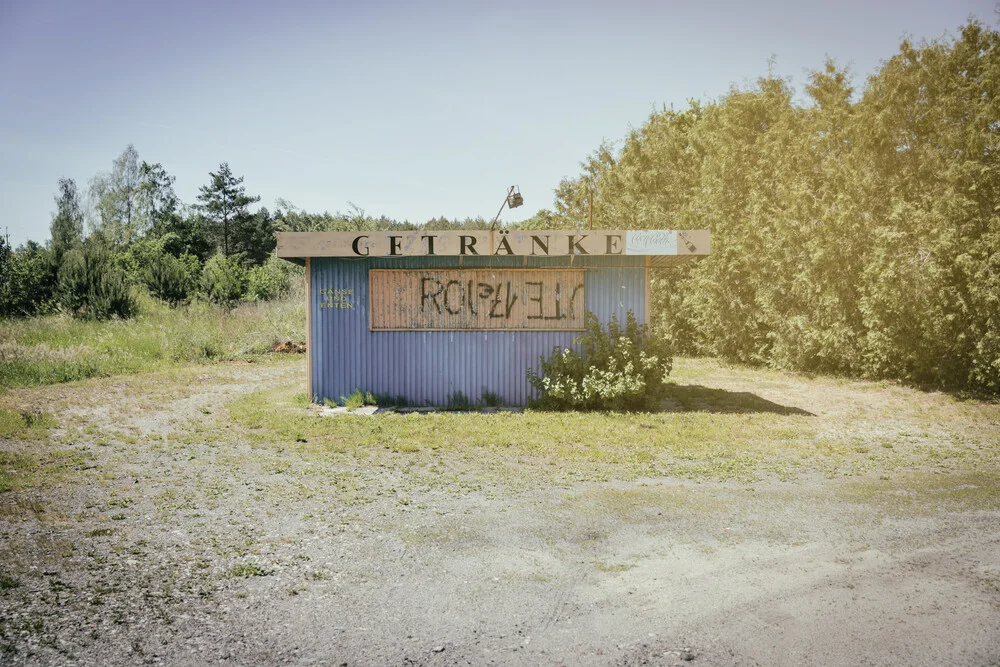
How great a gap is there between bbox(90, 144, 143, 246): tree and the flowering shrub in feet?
178

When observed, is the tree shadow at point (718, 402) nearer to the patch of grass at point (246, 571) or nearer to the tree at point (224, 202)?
the patch of grass at point (246, 571)

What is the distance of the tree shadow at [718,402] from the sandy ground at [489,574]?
4540 mm

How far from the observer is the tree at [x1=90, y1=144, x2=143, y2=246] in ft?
180

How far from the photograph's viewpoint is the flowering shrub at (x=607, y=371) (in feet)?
36.2

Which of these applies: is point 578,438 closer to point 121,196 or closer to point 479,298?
point 479,298

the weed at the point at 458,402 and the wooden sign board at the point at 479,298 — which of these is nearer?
the weed at the point at 458,402

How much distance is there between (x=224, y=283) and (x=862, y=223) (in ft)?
85.4

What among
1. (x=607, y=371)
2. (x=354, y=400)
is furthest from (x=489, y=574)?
(x=354, y=400)

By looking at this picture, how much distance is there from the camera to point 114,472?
280 inches

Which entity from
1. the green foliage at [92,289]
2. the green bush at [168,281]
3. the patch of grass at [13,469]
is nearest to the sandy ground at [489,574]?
the patch of grass at [13,469]

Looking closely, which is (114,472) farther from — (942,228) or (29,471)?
(942,228)

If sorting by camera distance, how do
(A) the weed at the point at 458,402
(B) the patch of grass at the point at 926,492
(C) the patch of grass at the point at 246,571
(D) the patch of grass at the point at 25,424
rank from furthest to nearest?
(A) the weed at the point at 458,402, (D) the patch of grass at the point at 25,424, (B) the patch of grass at the point at 926,492, (C) the patch of grass at the point at 246,571

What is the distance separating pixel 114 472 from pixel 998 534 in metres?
8.55

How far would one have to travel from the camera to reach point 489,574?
438cm
